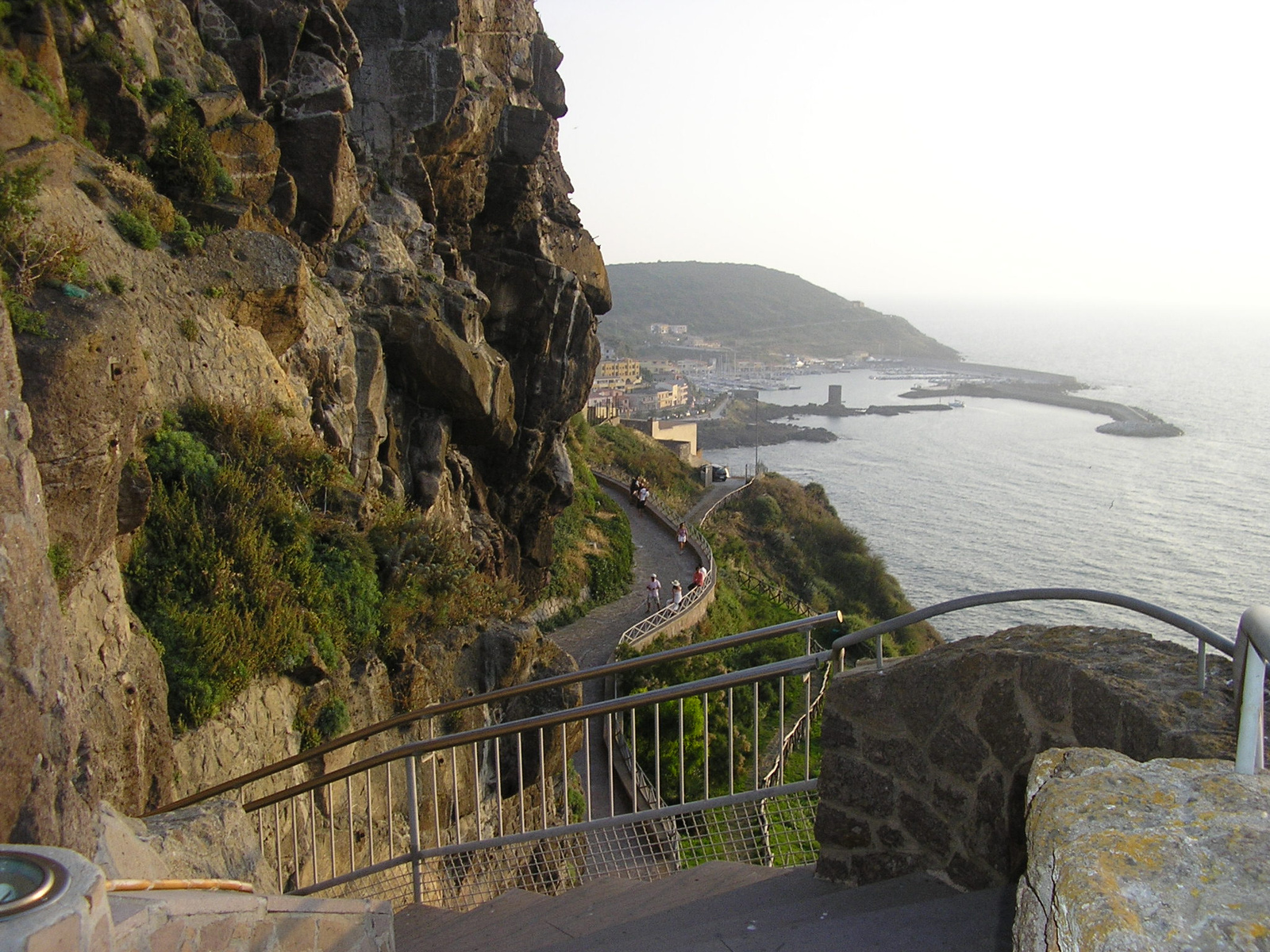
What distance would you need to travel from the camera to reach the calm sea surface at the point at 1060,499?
4019 centimetres

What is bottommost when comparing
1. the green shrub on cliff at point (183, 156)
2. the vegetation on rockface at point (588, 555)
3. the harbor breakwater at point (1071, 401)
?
the harbor breakwater at point (1071, 401)

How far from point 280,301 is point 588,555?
15.1 meters

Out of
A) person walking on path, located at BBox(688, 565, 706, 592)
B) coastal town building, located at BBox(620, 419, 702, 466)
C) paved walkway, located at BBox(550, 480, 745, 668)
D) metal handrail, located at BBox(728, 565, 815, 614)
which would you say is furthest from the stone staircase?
coastal town building, located at BBox(620, 419, 702, 466)

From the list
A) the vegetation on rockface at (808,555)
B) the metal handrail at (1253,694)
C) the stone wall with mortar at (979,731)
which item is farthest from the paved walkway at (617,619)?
the metal handrail at (1253,694)

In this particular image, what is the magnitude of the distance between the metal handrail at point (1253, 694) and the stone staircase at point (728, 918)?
1.44m

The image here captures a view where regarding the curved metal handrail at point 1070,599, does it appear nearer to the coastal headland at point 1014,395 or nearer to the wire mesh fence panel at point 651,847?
the wire mesh fence panel at point 651,847

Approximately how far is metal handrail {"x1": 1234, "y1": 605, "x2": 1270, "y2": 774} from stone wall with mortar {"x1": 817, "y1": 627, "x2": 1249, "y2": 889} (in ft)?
2.80

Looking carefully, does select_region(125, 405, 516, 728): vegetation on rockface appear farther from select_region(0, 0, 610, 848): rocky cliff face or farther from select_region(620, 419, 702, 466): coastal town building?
select_region(620, 419, 702, 466): coastal town building

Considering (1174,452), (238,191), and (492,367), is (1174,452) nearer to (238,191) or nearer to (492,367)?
(492,367)

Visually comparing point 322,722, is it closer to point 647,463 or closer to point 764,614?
point 764,614

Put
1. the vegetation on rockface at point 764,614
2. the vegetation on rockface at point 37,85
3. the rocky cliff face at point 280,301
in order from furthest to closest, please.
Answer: the vegetation on rockface at point 764,614
the vegetation on rockface at point 37,85
the rocky cliff face at point 280,301

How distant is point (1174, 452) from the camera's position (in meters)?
70.1

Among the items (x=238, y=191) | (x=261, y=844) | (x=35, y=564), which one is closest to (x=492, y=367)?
(x=238, y=191)

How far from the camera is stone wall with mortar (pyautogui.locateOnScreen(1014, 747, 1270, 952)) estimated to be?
1.59 meters
